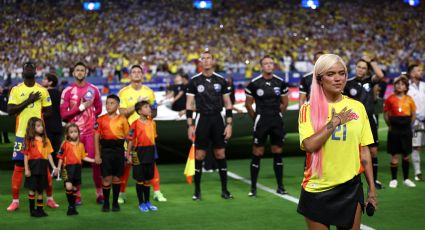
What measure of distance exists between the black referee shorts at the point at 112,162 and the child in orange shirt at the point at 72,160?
324 mm

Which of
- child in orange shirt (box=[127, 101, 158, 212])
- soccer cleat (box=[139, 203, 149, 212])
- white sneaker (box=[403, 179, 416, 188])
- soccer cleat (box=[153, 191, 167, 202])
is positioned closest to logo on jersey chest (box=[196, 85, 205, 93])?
child in orange shirt (box=[127, 101, 158, 212])

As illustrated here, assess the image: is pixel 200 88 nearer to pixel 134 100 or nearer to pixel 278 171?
pixel 134 100

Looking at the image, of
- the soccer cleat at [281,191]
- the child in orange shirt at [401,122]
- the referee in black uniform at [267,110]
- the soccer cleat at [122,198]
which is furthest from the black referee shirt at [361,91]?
the soccer cleat at [122,198]

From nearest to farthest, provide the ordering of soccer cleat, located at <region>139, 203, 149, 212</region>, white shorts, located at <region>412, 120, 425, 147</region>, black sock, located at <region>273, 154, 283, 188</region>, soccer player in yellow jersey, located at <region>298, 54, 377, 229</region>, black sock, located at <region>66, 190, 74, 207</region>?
soccer player in yellow jersey, located at <region>298, 54, 377, 229</region>
black sock, located at <region>66, 190, 74, 207</region>
soccer cleat, located at <region>139, 203, 149, 212</region>
black sock, located at <region>273, 154, 283, 188</region>
white shorts, located at <region>412, 120, 425, 147</region>

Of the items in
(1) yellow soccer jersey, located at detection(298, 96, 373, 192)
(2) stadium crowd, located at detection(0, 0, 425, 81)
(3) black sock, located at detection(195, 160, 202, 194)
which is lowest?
(3) black sock, located at detection(195, 160, 202, 194)

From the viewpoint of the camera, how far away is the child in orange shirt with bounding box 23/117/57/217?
9.46m

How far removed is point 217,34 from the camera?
136 ft

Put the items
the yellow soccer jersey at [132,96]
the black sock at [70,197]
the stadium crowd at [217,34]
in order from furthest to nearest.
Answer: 1. the stadium crowd at [217,34]
2. the yellow soccer jersey at [132,96]
3. the black sock at [70,197]

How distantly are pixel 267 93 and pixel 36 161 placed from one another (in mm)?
3519

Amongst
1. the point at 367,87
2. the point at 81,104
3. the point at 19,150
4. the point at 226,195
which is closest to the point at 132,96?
the point at 81,104

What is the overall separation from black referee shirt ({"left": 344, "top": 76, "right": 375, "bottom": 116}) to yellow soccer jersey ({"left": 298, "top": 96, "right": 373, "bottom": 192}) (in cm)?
591

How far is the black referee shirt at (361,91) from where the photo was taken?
10.9 meters

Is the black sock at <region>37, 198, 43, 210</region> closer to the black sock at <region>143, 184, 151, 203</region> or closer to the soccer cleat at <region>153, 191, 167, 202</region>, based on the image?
the black sock at <region>143, 184, 151, 203</region>

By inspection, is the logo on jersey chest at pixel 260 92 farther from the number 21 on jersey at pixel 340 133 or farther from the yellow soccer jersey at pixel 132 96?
the number 21 on jersey at pixel 340 133
